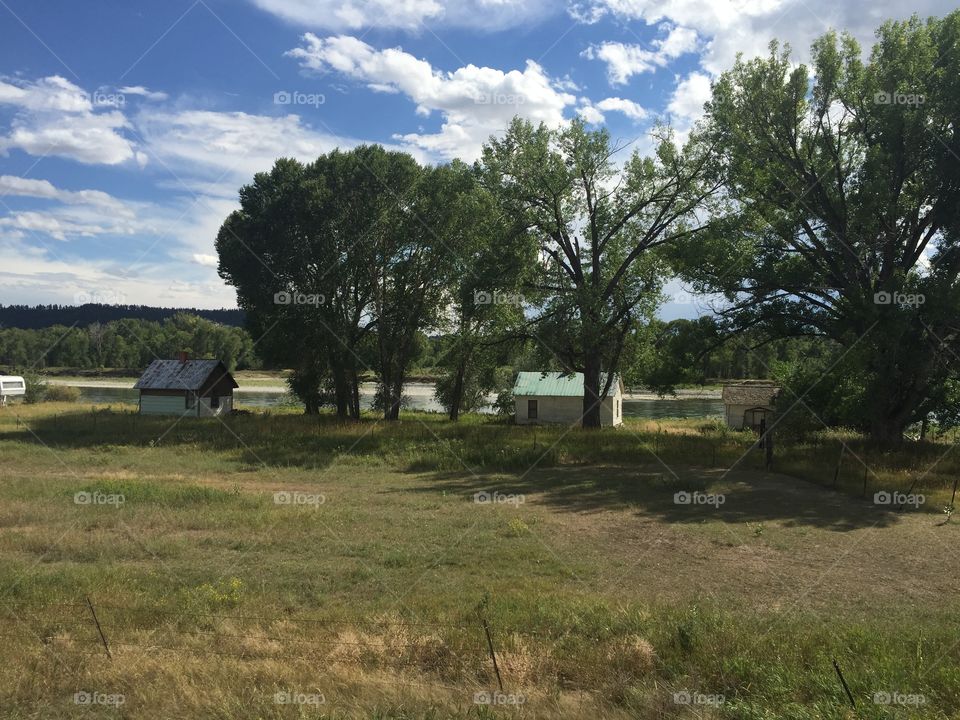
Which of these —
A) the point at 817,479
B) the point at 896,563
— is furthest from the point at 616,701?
the point at 817,479

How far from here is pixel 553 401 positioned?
47188 mm

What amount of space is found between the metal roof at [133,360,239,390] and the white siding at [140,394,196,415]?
0.73 metres

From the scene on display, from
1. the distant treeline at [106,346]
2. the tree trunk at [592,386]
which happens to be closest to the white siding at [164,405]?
the tree trunk at [592,386]

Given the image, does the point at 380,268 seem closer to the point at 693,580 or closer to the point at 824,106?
the point at 824,106

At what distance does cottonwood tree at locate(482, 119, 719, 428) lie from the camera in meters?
32.6

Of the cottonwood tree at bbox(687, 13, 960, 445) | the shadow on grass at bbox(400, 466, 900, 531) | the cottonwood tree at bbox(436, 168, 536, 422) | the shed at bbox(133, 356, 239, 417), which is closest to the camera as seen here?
the shadow on grass at bbox(400, 466, 900, 531)

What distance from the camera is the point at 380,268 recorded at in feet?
139

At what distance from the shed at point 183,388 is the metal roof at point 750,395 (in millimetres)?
38148

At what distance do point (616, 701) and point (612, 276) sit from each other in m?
29.8

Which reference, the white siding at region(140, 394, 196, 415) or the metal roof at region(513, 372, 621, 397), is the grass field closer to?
the white siding at region(140, 394, 196, 415)

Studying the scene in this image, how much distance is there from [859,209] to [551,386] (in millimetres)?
25945

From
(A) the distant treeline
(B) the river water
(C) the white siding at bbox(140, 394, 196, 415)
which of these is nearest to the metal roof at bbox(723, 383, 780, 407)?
(B) the river water

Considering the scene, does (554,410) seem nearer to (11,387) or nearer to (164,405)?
(164,405)

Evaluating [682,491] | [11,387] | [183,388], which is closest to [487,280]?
[682,491]
